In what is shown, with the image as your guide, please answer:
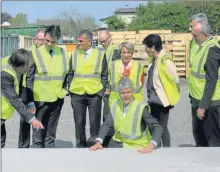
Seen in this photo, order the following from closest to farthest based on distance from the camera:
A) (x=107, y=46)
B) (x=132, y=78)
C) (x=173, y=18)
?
(x=132, y=78) < (x=107, y=46) < (x=173, y=18)

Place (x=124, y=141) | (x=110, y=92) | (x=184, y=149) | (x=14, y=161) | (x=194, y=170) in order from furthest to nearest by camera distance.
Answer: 1. (x=110, y=92)
2. (x=124, y=141)
3. (x=184, y=149)
4. (x=14, y=161)
5. (x=194, y=170)

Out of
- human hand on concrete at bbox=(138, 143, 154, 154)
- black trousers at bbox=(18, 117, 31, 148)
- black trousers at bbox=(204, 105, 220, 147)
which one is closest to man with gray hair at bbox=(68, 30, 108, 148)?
black trousers at bbox=(18, 117, 31, 148)

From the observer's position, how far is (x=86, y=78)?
585 cm

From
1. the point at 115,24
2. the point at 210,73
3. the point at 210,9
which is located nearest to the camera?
the point at 210,73

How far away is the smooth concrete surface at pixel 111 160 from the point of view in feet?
11.0

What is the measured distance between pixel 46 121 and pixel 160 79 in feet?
4.91

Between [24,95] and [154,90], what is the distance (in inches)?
58.4

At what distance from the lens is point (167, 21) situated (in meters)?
30.5

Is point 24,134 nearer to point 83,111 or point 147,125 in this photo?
point 83,111

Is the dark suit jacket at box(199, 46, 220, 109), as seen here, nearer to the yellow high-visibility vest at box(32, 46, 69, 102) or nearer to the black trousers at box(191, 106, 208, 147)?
the black trousers at box(191, 106, 208, 147)

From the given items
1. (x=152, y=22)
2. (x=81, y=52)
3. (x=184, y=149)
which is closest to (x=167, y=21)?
(x=152, y=22)

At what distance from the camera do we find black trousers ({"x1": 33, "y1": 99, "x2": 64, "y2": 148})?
5.64 m

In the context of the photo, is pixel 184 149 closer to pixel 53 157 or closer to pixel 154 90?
pixel 53 157

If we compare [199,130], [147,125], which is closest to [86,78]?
[199,130]
